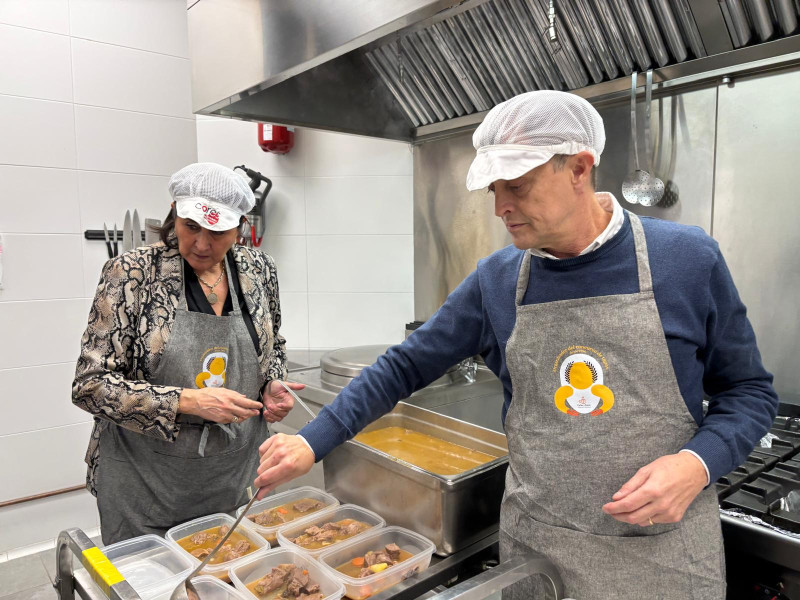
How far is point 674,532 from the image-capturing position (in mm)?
943

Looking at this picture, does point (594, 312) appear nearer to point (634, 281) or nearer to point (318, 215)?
point (634, 281)

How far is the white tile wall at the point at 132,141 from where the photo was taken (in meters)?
3.13

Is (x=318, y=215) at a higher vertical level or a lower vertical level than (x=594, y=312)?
higher

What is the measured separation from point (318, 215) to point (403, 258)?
52 centimetres

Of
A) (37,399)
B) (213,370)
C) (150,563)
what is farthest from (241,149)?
(150,563)

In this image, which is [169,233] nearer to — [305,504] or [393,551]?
[305,504]

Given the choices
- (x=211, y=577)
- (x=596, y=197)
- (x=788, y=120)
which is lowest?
(x=211, y=577)

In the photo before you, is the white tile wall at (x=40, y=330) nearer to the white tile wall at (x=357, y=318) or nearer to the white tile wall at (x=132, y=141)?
the white tile wall at (x=132, y=141)

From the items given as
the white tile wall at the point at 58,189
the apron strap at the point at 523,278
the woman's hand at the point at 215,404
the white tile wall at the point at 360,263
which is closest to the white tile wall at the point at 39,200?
the white tile wall at the point at 58,189

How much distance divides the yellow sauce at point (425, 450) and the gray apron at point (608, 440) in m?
0.39

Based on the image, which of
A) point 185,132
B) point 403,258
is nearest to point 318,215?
point 403,258

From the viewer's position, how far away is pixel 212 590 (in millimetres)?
983

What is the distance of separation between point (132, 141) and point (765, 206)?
3070 millimetres

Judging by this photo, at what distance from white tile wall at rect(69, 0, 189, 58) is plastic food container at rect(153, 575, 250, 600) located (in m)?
3.10
